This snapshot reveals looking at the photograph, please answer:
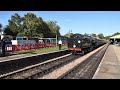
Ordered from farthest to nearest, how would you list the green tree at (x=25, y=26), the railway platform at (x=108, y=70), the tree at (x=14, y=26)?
1. the tree at (x=14, y=26)
2. the green tree at (x=25, y=26)
3. the railway platform at (x=108, y=70)

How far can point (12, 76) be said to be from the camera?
599 inches

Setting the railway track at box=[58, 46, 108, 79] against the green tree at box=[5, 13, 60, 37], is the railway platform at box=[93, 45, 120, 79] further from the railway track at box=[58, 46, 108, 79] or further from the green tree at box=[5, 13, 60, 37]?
the green tree at box=[5, 13, 60, 37]

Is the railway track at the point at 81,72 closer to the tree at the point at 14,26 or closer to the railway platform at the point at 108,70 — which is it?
the railway platform at the point at 108,70

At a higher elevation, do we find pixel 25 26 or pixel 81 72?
pixel 25 26

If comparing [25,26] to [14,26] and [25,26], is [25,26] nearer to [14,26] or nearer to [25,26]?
[25,26]

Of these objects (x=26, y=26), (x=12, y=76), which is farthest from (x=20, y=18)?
(x=12, y=76)

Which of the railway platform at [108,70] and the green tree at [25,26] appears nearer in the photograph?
the railway platform at [108,70]

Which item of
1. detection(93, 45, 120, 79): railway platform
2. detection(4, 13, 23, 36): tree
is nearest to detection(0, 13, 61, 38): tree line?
detection(4, 13, 23, 36): tree

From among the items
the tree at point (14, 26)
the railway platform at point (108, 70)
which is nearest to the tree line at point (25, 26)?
the tree at point (14, 26)

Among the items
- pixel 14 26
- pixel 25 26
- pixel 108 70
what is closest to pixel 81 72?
pixel 108 70

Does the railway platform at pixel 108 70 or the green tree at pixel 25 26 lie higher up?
the green tree at pixel 25 26

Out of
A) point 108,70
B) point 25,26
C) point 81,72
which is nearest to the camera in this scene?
point 81,72

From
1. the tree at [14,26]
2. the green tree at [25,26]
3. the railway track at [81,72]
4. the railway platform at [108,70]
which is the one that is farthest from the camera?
the tree at [14,26]
